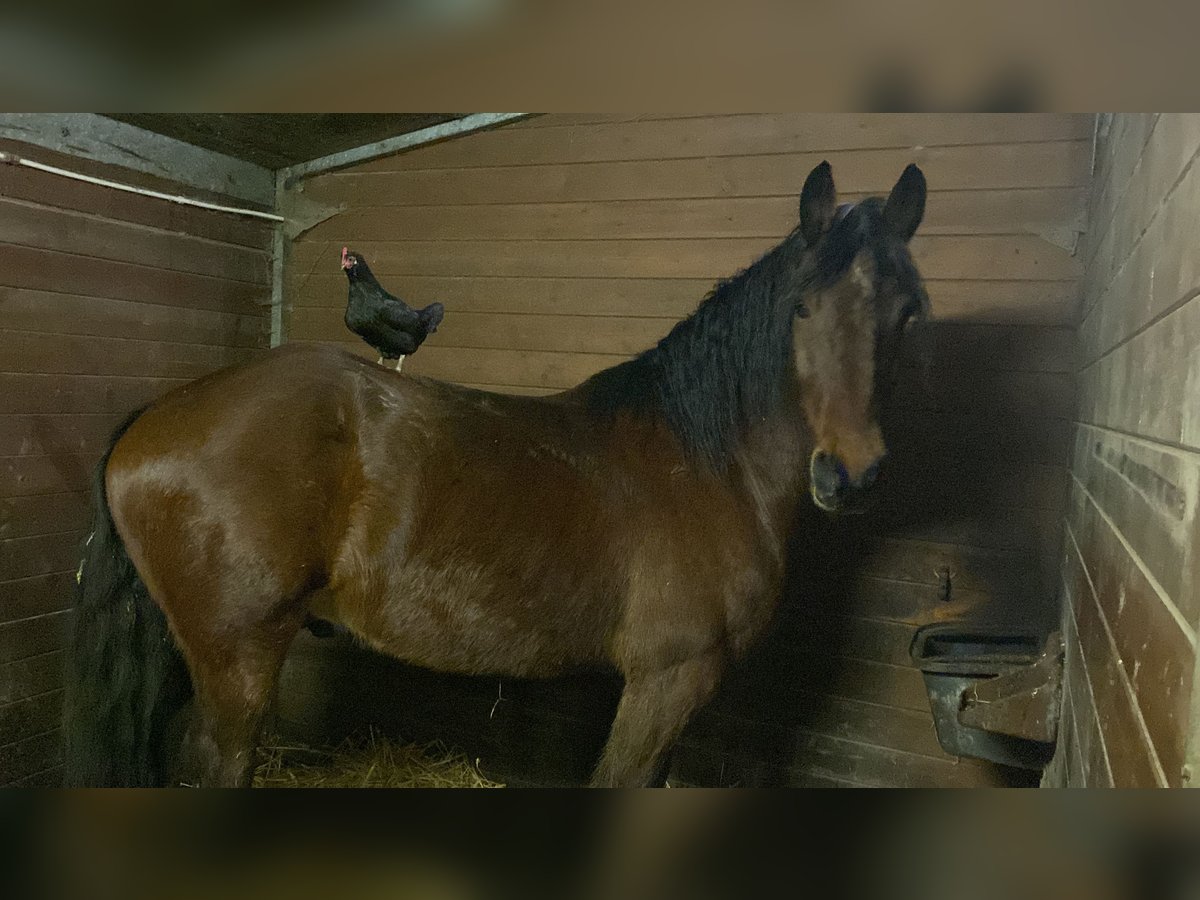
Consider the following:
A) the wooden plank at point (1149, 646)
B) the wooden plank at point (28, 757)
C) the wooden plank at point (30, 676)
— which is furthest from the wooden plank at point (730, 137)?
the wooden plank at point (28, 757)

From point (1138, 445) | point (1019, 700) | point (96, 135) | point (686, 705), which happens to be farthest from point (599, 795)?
point (96, 135)

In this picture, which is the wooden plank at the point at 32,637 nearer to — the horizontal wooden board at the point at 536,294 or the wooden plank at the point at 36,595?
the wooden plank at the point at 36,595

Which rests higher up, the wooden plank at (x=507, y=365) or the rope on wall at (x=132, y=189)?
the rope on wall at (x=132, y=189)

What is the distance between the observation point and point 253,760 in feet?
3.11

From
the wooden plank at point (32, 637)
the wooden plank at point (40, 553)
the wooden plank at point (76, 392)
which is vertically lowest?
the wooden plank at point (32, 637)

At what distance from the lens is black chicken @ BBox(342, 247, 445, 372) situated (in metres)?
1.01

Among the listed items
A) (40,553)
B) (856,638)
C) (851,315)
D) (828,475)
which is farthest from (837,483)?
(40,553)

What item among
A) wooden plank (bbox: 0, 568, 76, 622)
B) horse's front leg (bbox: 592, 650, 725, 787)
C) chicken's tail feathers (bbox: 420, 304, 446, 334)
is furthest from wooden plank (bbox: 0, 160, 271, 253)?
horse's front leg (bbox: 592, 650, 725, 787)

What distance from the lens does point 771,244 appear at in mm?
1004

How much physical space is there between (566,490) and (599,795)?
386 mm

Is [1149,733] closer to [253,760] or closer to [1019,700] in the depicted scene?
[1019,700]

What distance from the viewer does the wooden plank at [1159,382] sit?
49 cm

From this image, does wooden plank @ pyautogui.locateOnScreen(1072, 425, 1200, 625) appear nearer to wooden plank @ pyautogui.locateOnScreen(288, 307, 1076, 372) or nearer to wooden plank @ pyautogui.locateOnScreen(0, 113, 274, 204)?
wooden plank @ pyautogui.locateOnScreen(288, 307, 1076, 372)
